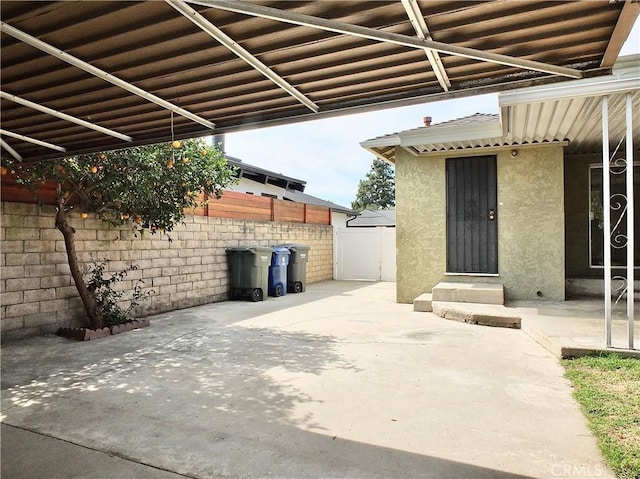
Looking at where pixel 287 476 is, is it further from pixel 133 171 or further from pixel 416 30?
pixel 133 171

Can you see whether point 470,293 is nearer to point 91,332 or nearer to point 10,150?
point 91,332

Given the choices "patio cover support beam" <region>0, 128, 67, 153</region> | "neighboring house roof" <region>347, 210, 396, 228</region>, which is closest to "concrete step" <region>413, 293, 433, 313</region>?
"patio cover support beam" <region>0, 128, 67, 153</region>

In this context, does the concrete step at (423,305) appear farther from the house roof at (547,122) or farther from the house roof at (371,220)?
the house roof at (371,220)

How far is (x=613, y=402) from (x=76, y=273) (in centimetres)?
639

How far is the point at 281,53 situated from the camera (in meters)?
2.82

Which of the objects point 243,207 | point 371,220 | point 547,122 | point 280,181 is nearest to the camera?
point 547,122

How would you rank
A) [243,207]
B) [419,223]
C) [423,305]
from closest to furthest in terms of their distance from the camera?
1. [423,305]
2. [419,223]
3. [243,207]

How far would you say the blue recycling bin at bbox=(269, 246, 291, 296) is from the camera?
10.4 meters

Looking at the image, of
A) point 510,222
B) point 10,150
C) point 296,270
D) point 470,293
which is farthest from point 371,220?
point 10,150

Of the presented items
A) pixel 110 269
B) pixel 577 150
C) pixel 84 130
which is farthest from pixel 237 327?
pixel 577 150

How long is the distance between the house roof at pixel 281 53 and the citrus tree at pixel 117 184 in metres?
1.77

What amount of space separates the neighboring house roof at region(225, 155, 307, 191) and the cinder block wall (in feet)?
13.6

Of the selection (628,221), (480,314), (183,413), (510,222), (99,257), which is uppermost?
(510,222)

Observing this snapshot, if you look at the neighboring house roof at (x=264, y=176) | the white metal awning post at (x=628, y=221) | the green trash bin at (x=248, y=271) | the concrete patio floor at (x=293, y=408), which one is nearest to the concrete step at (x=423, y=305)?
the concrete patio floor at (x=293, y=408)
